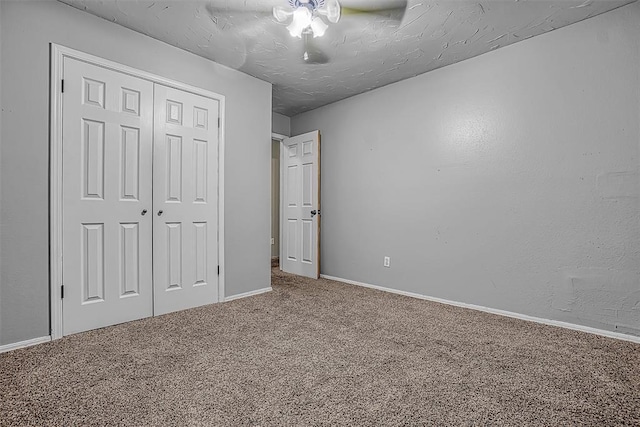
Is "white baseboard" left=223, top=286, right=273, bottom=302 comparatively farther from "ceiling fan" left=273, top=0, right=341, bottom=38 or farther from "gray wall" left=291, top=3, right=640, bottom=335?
"ceiling fan" left=273, top=0, right=341, bottom=38

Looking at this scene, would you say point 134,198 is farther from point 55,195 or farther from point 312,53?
point 312,53

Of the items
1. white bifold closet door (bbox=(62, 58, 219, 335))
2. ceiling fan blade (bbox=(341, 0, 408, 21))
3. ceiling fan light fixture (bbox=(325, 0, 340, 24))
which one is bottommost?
white bifold closet door (bbox=(62, 58, 219, 335))

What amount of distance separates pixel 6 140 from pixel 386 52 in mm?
2998

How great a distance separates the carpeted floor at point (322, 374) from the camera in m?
1.46

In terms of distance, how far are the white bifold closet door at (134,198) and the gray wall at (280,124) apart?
5.59 ft

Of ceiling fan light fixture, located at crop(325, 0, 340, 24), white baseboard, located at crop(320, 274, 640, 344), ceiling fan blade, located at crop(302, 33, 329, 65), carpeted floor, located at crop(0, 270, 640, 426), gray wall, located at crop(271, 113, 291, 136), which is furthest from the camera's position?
gray wall, located at crop(271, 113, 291, 136)

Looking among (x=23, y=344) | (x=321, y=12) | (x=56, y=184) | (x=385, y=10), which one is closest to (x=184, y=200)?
(x=56, y=184)

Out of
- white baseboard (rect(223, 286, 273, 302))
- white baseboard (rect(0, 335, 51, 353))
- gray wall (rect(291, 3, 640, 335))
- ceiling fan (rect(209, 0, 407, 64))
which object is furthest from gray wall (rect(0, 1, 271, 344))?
gray wall (rect(291, 3, 640, 335))

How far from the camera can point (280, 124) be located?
4.96 m

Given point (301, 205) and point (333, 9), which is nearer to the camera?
point (333, 9)

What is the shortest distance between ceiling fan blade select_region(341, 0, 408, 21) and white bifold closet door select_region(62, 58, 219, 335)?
1.57m

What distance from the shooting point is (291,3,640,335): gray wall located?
2.38 metres

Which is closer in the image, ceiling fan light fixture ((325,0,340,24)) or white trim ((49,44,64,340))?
ceiling fan light fixture ((325,0,340,24))

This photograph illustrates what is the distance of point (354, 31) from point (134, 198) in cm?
230
